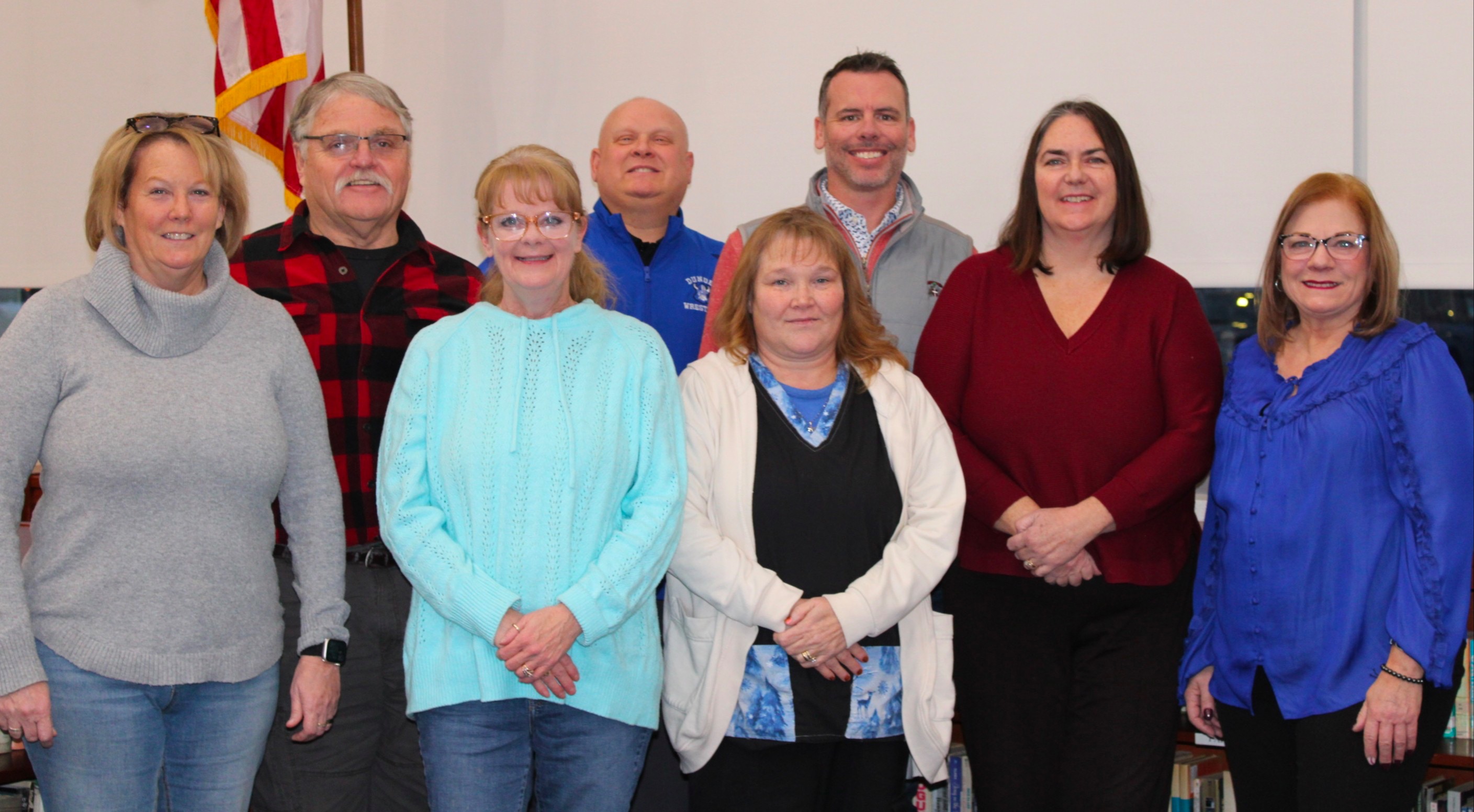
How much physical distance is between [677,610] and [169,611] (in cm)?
88

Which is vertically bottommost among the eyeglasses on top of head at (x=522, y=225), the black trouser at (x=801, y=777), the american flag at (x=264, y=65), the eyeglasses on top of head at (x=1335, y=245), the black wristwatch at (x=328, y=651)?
the black trouser at (x=801, y=777)

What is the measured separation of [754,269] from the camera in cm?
231

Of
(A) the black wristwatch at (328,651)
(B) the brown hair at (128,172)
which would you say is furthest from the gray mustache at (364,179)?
(A) the black wristwatch at (328,651)

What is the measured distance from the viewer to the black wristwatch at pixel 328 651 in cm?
210

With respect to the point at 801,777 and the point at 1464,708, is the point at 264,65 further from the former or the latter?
the point at 1464,708

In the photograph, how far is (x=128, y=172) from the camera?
200 centimetres

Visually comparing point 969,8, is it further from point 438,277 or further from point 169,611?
point 169,611

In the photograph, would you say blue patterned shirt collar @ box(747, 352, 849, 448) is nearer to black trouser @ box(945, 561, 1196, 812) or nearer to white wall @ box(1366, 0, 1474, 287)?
black trouser @ box(945, 561, 1196, 812)

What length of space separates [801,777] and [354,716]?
2.86 ft

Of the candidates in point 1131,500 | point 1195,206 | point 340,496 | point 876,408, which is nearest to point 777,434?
point 876,408

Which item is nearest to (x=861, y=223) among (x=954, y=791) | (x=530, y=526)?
(x=530, y=526)

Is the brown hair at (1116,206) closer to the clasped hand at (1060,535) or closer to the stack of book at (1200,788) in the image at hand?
the clasped hand at (1060,535)

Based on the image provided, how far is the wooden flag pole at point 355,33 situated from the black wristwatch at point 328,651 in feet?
7.82

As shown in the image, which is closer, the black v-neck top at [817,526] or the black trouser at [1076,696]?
the black v-neck top at [817,526]
